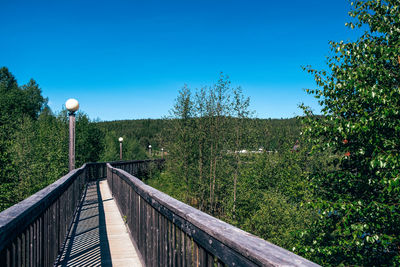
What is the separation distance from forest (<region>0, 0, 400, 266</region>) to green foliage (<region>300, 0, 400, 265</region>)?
4cm

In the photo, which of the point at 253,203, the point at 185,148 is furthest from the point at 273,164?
the point at 185,148

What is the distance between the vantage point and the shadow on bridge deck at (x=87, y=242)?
4.36 m

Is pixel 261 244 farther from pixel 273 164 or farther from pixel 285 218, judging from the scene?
pixel 273 164

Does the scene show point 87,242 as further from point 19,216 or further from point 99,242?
point 19,216

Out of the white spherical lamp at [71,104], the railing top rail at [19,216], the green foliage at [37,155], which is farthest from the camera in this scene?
the green foliage at [37,155]

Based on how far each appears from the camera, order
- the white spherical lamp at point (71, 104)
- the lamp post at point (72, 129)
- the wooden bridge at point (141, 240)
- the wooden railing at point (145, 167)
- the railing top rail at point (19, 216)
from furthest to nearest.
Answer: the wooden railing at point (145, 167) → the white spherical lamp at point (71, 104) → the lamp post at point (72, 129) → the railing top rail at point (19, 216) → the wooden bridge at point (141, 240)

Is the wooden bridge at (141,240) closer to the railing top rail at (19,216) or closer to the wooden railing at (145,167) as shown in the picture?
the railing top rail at (19,216)

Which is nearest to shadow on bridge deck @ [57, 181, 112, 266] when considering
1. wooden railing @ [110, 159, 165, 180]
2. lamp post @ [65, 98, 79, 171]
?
lamp post @ [65, 98, 79, 171]

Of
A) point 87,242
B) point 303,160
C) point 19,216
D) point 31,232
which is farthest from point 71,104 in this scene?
point 303,160

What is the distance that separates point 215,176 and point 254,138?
4.51 m

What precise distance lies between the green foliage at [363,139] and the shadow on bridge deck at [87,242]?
5.94 metres

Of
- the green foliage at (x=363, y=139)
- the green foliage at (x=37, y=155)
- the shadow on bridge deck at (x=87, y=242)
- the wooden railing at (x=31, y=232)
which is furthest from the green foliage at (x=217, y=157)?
the wooden railing at (x=31, y=232)

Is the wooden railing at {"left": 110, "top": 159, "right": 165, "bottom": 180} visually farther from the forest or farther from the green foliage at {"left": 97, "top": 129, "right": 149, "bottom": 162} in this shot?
the green foliage at {"left": 97, "top": 129, "right": 149, "bottom": 162}

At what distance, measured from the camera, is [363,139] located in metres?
8.91
